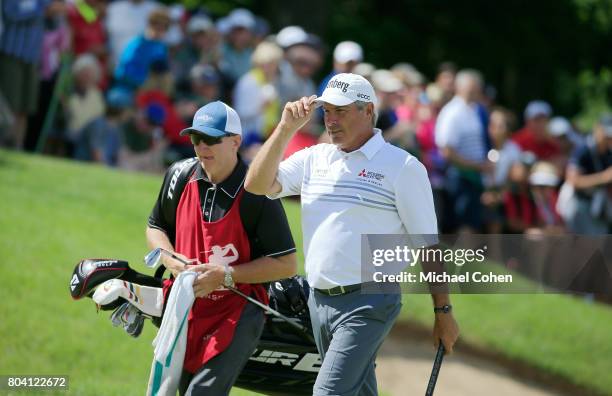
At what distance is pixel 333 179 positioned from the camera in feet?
21.7

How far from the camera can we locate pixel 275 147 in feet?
21.2

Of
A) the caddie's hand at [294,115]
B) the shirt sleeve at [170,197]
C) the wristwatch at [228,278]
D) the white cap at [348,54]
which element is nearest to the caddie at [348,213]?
the caddie's hand at [294,115]

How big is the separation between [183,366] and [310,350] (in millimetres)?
898

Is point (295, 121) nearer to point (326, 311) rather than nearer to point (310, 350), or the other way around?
point (326, 311)

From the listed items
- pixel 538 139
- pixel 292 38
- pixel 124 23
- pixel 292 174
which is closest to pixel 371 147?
pixel 292 174

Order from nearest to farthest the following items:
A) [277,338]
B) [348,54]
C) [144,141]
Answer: [277,338]
[348,54]
[144,141]

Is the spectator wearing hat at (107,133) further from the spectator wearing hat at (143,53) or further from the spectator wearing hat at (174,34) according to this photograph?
the spectator wearing hat at (174,34)

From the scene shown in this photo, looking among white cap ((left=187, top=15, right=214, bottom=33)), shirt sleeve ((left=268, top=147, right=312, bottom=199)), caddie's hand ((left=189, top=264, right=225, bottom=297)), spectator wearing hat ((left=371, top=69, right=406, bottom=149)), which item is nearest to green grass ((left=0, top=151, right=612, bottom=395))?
spectator wearing hat ((left=371, top=69, right=406, bottom=149))

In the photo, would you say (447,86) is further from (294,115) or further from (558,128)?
(294,115)

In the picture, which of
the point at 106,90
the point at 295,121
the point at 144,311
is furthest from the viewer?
the point at 106,90

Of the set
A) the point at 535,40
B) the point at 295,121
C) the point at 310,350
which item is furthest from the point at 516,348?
the point at 535,40

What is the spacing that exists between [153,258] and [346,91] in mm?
1505

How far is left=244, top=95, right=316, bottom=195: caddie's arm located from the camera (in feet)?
21.1

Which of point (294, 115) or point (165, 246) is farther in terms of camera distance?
point (165, 246)
